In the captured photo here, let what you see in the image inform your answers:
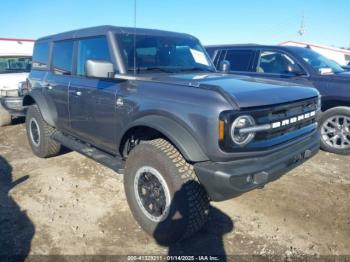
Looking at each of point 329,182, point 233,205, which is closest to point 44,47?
point 233,205

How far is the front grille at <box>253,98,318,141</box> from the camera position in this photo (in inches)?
105

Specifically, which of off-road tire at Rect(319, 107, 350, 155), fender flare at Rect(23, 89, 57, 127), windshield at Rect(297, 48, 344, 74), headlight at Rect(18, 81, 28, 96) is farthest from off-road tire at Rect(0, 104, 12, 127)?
off-road tire at Rect(319, 107, 350, 155)

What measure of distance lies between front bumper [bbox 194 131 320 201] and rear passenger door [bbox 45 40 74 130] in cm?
263

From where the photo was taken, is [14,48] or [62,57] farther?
[14,48]

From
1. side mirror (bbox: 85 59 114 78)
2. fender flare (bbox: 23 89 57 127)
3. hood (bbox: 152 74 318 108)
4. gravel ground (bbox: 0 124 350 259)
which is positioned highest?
side mirror (bbox: 85 59 114 78)

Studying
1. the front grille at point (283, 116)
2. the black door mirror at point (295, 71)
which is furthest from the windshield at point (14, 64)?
the front grille at point (283, 116)

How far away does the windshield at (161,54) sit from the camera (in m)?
3.60

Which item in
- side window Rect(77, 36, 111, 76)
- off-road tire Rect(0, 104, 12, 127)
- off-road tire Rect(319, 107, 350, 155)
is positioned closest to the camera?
side window Rect(77, 36, 111, 76)

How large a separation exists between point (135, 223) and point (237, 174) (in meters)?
1.44

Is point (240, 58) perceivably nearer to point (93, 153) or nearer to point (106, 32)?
point (106, 32)

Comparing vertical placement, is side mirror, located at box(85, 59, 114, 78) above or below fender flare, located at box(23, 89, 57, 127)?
above

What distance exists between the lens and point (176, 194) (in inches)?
109

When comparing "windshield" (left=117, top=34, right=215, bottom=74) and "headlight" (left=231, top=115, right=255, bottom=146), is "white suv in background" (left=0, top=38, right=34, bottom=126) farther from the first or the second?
"headlight" (left=231, top=115, right=255, bottom=146)

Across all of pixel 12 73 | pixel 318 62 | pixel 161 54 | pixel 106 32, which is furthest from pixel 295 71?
pixel 12 73
